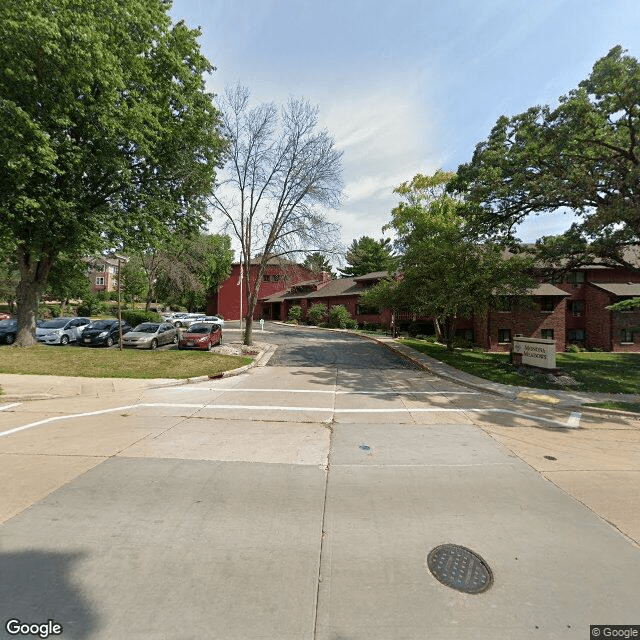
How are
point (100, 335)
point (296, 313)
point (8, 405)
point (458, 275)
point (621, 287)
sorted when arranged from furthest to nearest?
point (296, 313), point (621, 287), point (100, 335), point (458, 275), point (8, 405)

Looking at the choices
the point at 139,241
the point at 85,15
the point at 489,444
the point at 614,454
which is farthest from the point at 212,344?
the point at 614,454

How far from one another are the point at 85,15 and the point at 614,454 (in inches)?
849

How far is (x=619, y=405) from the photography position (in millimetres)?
10383

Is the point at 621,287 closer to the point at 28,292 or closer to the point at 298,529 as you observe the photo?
the point at 298,529

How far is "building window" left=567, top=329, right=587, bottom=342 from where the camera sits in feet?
103

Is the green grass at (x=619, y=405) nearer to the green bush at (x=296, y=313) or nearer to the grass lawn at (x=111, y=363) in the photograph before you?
the grass lawn at (x=111, y=363)

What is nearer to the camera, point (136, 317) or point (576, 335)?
point (136, 317)

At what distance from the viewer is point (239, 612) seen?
2.70 metres

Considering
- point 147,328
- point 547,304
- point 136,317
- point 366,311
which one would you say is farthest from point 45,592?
point 366,311

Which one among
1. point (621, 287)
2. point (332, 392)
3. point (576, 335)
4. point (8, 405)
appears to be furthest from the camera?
point (576, 335)

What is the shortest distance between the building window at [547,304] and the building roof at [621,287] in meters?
4.63

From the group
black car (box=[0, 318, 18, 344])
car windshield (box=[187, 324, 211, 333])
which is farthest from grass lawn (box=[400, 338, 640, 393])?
A: black car (box=[0, 318, 18, 344])

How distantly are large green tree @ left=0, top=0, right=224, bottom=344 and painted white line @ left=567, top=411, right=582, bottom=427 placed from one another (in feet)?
60.6

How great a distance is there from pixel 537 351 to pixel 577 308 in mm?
21802
